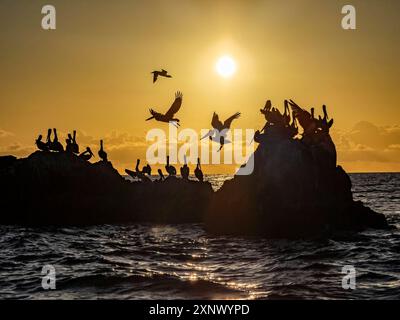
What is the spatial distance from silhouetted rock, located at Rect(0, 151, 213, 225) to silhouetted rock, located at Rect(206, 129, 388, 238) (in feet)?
29.9

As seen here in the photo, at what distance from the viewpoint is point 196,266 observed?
2003cm

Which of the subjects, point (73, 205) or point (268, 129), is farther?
point (73, 205)

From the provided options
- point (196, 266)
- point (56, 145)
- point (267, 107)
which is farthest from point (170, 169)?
point (196, 266)

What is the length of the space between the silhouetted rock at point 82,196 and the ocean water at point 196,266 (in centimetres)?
840

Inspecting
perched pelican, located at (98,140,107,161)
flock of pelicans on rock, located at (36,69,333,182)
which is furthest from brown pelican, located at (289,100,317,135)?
perched pelican, located at (98,140,107,161)

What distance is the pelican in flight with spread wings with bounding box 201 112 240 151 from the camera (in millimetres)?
26884

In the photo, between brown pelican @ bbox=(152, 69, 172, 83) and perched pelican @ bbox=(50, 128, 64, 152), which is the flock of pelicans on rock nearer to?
brown pelican @ bbox=(152, 69, 172, 83)

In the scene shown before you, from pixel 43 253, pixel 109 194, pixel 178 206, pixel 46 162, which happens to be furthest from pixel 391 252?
pixel 46 162

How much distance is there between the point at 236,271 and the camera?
747 inches

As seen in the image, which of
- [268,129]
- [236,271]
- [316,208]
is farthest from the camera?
[268,129]

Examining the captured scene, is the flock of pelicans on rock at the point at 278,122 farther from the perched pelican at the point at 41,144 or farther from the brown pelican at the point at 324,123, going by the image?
the perched pelican at the point at 41,144

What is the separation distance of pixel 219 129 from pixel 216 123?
0.36 meters
